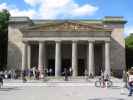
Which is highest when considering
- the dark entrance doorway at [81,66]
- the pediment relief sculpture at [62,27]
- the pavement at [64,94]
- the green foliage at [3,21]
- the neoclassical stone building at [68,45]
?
the green foliage at [3,21]

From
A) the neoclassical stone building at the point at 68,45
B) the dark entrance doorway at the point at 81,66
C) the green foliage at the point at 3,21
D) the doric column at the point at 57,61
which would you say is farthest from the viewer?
the green foliage at the point at 3,21

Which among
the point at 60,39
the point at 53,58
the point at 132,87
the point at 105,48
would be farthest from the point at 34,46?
the point at 132,87

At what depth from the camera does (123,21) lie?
236ft

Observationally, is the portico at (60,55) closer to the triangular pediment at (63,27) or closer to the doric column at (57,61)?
the doric column at (57,61)

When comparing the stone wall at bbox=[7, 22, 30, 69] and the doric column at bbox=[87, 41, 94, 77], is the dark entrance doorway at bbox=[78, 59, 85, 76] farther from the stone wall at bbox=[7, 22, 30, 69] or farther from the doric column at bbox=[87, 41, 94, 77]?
the stone wall at bbox=[7, 22, 30, 69]

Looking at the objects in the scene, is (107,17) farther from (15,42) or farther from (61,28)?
(15,42)

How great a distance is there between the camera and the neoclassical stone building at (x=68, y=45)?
62.0 meters

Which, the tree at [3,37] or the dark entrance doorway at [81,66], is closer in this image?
the dark entrance doorway at [81,66]

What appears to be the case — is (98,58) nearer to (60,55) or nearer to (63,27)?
(60,55)

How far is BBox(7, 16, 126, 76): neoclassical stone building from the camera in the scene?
62.0 metres

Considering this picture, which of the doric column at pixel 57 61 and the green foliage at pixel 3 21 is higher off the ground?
the green foliage at pixel 3 21

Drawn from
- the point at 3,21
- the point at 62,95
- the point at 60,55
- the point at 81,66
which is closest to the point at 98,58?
the point at 81,66

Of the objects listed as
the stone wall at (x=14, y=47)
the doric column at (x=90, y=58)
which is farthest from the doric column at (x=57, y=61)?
the stone wall at (x=14, y=47)

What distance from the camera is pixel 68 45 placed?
6956 centimetres
